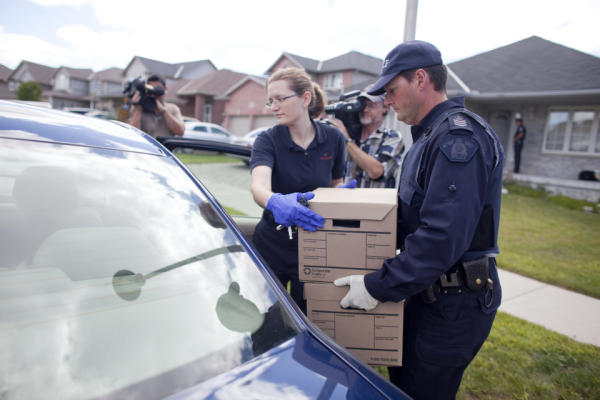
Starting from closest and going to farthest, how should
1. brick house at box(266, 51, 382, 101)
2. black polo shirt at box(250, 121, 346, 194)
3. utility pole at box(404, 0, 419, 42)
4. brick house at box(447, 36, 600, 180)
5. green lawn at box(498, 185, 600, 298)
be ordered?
black polo shirt at box(250, 121, 346, 194)
utility pole at box(404, 0, 419, 42)
green lawn at box(498, 185, 600, 298)
brick house at box(447, 36, 600, 180)
brick house at box(266, 51, 382, 101)

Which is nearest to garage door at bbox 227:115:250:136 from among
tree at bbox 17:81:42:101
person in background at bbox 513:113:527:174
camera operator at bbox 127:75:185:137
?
tree at bbox 17:81:42:101

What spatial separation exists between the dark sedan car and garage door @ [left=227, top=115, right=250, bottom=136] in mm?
27088

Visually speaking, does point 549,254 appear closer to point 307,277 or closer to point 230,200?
point 230,200

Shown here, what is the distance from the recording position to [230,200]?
433cm

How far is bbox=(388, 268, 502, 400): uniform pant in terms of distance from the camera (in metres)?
1.45

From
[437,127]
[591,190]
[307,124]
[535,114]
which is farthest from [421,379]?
[535,114]

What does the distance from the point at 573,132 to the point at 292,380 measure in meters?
14.6

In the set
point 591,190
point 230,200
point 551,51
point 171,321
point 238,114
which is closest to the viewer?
point 171,321

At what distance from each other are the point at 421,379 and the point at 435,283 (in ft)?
1.21

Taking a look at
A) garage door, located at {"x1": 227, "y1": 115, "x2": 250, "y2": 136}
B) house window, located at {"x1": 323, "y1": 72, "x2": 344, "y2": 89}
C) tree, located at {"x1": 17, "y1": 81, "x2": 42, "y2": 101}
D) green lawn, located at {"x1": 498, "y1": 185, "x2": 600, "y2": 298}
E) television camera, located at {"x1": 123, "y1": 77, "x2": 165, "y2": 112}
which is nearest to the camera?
television camera, located at {"x1": 123, "y1": 77, "x2": 165, "y2": 112}

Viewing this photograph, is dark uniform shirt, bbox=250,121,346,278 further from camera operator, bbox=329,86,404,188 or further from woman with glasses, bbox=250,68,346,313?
camera operator, bbox=329,86,404,188

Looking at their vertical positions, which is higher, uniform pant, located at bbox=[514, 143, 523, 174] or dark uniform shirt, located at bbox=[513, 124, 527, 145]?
dark uniform shirt, located at bbox=[513, 124, 527, 145]

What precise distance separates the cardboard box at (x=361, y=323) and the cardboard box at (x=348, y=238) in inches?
2.6

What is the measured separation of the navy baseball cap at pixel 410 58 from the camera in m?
1.45
